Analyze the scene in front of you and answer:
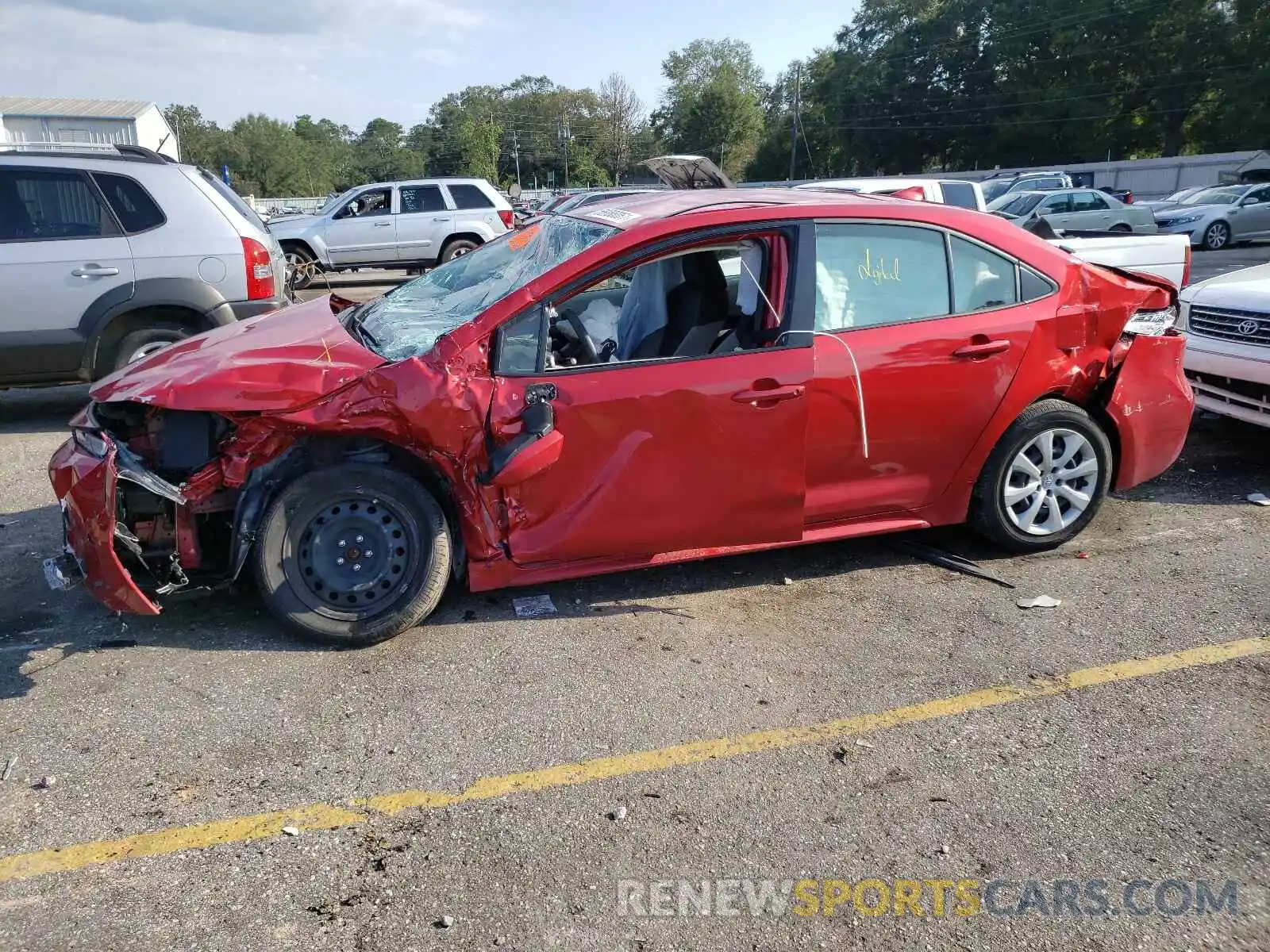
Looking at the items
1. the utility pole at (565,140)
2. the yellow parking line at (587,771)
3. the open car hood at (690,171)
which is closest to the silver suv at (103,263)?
the yellow parking line at (587,771)

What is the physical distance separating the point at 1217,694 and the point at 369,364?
3.42 metres

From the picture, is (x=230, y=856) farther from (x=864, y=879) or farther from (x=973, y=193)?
(x=973, y=193)

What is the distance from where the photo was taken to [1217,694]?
348cm

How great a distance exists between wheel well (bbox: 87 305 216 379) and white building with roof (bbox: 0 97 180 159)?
112ft

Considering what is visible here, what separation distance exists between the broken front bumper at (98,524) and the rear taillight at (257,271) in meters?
3.87

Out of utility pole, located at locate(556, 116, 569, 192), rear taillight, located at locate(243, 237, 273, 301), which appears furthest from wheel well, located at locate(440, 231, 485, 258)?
utility pole, located at locate(556, 116, 569, 192)

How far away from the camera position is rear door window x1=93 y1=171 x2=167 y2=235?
693cm

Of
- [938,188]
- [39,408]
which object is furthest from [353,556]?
[938,188]

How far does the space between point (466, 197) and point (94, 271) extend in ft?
37.4

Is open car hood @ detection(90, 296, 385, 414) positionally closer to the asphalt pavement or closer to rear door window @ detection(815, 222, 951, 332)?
the asphalt pavement

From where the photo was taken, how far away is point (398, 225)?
17422 millimetres

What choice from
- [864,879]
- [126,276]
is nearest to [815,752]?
[864,879]

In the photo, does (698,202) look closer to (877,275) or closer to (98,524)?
(877,275)

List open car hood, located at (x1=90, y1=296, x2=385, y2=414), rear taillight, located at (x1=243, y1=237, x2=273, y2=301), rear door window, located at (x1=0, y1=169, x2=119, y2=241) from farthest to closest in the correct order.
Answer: rear taillight, located at (x1=243, y1=237, x2=273, y2=301), rear door window, located at (x1=0, y1=169, x2=119, y2=241), open car hood, located at (x1=90, y1=296, x2=385, y2=414)
